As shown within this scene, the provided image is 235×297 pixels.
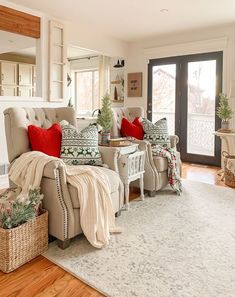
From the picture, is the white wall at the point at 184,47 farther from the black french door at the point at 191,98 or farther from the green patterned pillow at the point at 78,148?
the green patterned pillow at the point at 78,148

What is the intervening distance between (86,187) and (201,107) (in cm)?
383

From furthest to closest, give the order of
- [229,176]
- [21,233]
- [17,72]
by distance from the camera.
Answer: [17,72], [229,176], [21,233]

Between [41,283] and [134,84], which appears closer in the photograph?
[41,283]

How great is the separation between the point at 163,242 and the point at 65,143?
120cm

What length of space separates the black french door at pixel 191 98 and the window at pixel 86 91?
212 centimetres

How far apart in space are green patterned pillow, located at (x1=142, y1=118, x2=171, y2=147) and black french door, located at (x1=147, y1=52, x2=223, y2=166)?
1848mm

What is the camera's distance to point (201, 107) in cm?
531

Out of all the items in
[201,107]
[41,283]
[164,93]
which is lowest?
[41,283]

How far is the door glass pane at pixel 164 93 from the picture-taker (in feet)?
18.5

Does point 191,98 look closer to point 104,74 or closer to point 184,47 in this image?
point 184,47

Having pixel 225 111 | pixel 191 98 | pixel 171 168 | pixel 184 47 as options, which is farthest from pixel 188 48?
pixel 171 168

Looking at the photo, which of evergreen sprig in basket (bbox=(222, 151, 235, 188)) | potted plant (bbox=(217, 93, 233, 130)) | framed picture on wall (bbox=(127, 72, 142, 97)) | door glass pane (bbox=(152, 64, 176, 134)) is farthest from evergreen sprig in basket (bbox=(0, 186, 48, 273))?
framed picture on wall (bbox=(127, 72, 142, 97))

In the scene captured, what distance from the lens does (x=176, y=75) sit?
5527mm

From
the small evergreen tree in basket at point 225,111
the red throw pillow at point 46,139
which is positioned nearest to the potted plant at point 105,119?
the red throw pillow at point 46,139
